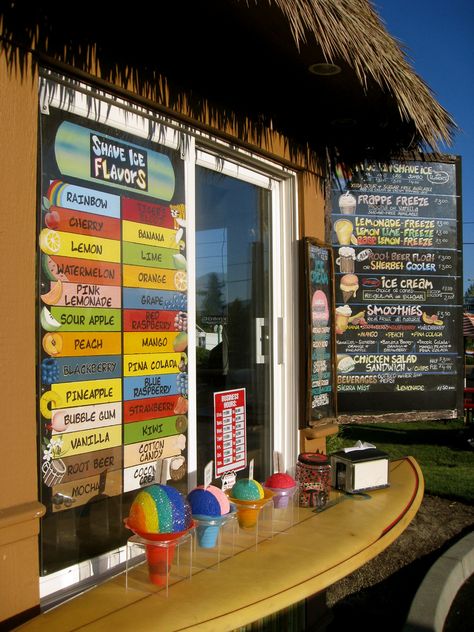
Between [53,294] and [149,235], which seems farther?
[149,235]

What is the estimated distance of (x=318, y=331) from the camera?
151 inches

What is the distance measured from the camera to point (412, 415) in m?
4.49

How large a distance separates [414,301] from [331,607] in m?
2.21

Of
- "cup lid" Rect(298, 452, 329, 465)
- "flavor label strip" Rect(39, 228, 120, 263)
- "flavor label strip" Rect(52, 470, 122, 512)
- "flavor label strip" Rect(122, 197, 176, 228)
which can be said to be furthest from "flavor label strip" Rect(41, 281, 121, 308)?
"cup lid" Rect(298, 452, 329, 465)

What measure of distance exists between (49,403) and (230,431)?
1.25m

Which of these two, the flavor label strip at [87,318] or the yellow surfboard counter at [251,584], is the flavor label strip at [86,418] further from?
the yellow surfboard counter at [251,584]

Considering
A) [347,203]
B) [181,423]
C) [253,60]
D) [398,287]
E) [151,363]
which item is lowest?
[181,423]

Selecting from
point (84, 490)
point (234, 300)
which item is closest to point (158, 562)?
Result: point (84, 490)

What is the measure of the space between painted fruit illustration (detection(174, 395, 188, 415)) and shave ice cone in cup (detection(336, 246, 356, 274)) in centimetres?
180

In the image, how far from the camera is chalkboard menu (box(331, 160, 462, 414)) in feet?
14.3

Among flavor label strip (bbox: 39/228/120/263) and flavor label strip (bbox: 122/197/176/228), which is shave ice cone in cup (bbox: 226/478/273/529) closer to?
flavor label strip (bbox: 39/228/120/263)

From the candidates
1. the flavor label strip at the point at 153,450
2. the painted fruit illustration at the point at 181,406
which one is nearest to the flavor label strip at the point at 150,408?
the painted fruit illustration at the point at 181,406

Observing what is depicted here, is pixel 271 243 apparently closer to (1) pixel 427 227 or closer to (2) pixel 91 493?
(1) pixel 427 227

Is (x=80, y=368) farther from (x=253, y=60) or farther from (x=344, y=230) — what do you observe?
(x=344, y=230)
